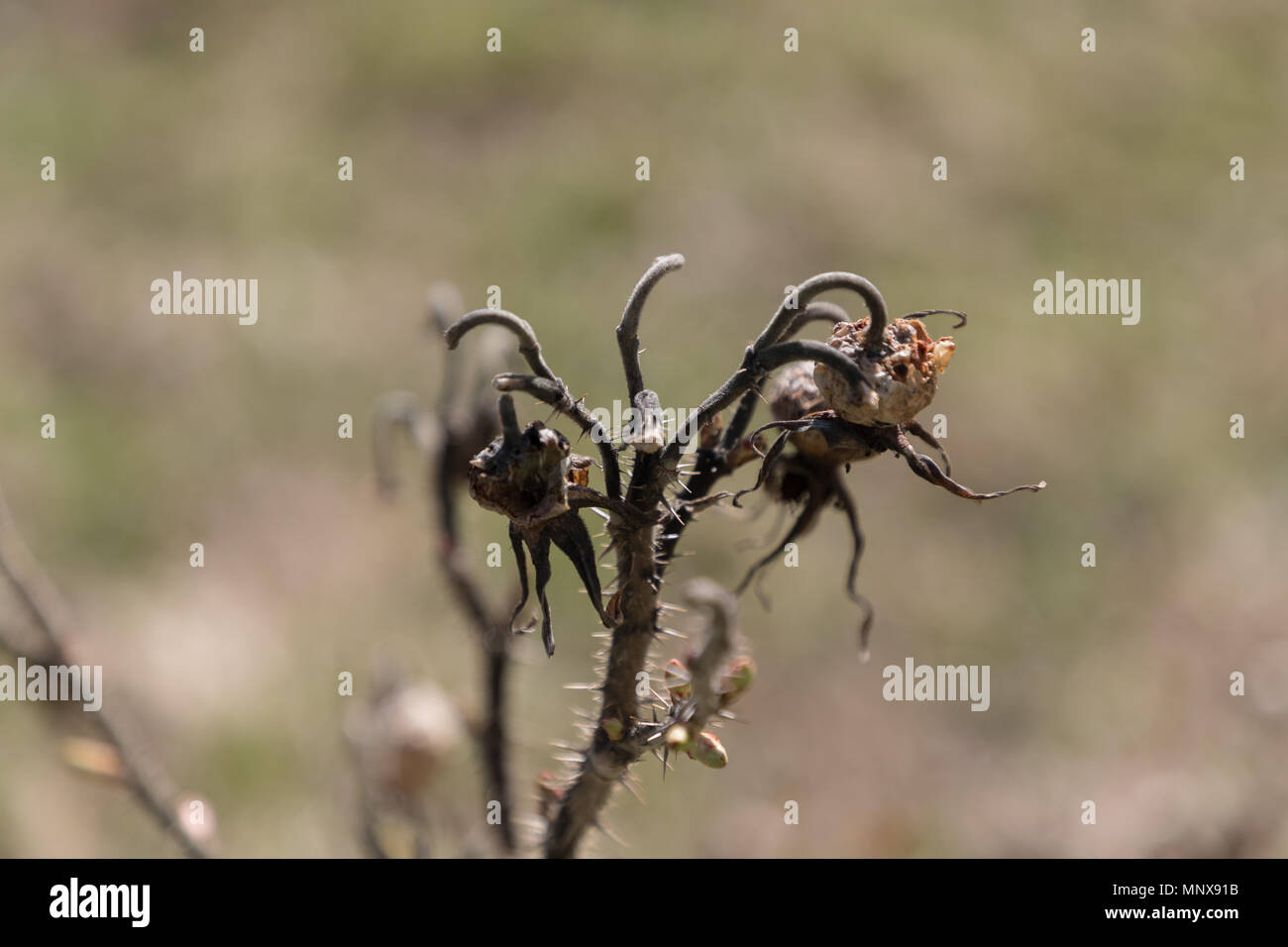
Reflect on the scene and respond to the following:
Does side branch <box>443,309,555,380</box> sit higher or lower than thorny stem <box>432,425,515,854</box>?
higher

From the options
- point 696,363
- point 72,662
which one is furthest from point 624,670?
point 696,363

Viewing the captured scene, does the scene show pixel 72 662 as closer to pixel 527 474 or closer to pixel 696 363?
pixel 527 474

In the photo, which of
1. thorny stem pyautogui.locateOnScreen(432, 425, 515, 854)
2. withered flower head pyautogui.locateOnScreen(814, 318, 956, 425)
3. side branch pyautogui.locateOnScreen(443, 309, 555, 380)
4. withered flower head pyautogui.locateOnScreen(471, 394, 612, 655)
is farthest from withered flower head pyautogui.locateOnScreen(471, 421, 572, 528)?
thorny stem pyautogui.locateOnScreen(432, 425, 515, 854)

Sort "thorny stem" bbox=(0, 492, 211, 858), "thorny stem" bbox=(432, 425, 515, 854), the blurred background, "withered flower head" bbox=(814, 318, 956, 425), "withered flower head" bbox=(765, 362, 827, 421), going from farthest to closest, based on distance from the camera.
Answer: the blurred background < "thorny stem" bbox=(432, 425, 515, 854) < "thorny stem" bbox=(0, 492, 211, 858) < "withered flower head" bbox=(765, 362, 827, 421) < "withered flower head" bbox=(814, 318, 956, 425)

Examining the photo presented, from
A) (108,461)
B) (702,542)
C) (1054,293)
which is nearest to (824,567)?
(702,542)

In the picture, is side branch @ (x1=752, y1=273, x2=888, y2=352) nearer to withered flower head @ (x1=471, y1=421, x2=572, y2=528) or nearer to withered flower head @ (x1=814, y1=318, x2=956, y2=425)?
withered flower head @ (x1=814, y1=318, x2=956, y2=425)

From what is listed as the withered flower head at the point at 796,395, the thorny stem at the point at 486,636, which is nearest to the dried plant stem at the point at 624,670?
the withered flower head at the point at 796,395

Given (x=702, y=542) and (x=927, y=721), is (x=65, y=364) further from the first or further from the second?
(x=927, y=721)

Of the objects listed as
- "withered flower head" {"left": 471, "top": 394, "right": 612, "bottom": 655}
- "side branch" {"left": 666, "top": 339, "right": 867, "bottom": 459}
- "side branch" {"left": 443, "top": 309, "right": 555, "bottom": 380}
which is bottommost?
"withered flower head" {"left": 471, "top": 394, "right": 612, "bottom": 655}
